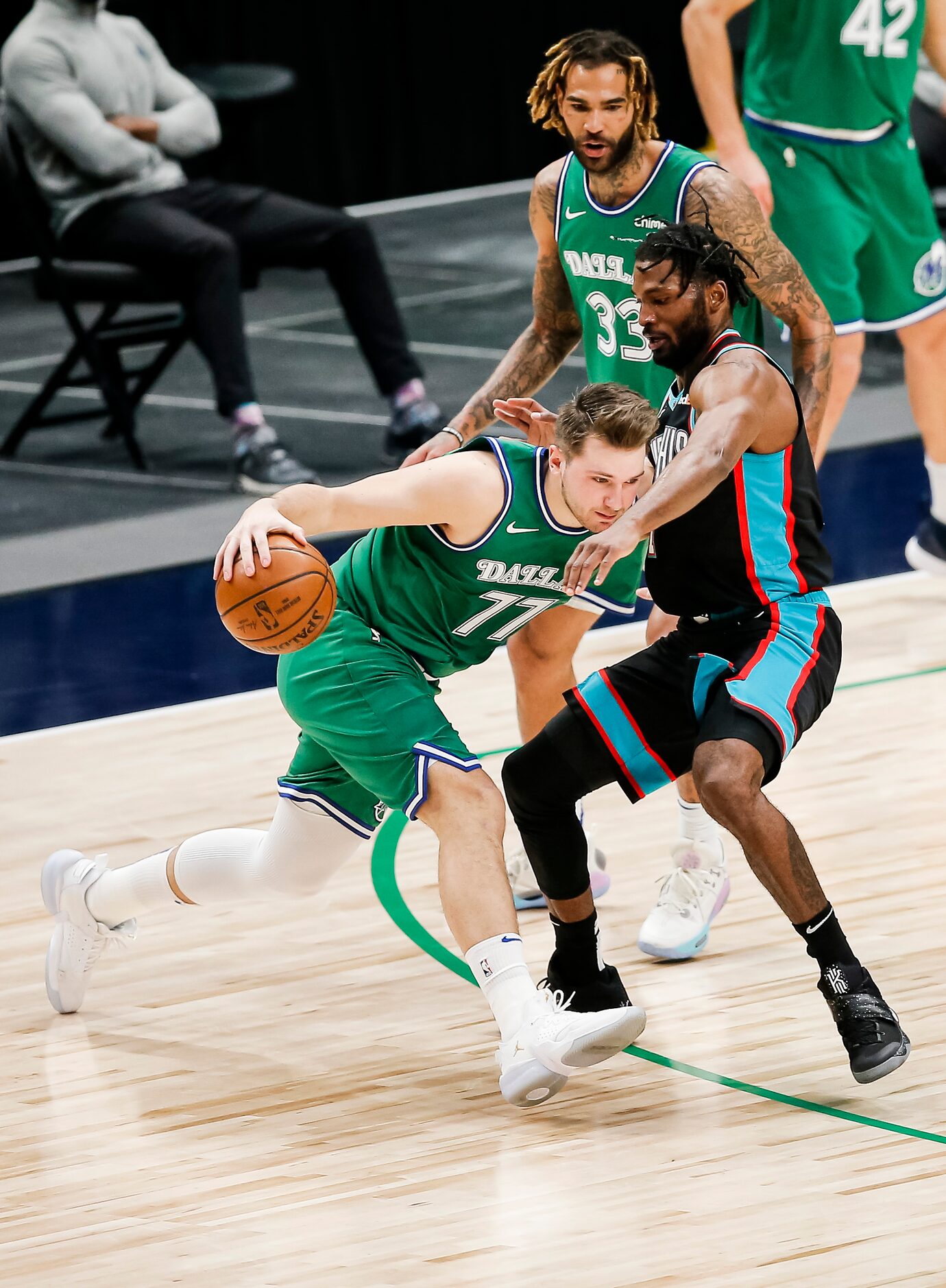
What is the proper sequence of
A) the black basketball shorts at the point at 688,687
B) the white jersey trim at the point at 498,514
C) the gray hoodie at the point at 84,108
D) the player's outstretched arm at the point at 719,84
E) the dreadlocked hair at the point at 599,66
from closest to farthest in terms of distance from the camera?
the black basketball shorts at the point at 688,687 < the white jersey trim at the point at 498,514 < the dreadlocked hair at the point at 599,66 < the player's outstretched arm at the point at 719,84 < the gray hoodie at the point at 84,108

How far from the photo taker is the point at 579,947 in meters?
3.78

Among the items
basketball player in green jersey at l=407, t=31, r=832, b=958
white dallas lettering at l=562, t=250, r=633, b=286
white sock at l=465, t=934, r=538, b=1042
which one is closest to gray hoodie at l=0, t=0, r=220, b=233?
basketball player in green jersey at l=407, t=31, r=832, b=958

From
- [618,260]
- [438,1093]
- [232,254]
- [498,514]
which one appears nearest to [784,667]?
[498,514]

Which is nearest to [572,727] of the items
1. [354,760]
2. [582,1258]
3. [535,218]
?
[354,760]

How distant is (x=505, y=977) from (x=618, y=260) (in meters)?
1.66

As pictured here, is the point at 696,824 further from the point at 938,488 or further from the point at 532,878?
the point at 938,488

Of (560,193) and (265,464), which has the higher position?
(560,193)

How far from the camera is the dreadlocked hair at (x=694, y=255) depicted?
3652 mm

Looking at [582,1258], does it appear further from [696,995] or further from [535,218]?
[535,218]

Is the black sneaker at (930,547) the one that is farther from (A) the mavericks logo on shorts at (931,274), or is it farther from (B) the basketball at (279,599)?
(B) the basketball at (279,599)

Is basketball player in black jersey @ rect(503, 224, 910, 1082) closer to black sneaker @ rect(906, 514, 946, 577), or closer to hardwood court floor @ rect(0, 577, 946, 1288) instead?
hardwood court floor @ rect(0, 577, 946, 1288)

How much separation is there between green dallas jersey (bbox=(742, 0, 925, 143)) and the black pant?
2463 millimetres

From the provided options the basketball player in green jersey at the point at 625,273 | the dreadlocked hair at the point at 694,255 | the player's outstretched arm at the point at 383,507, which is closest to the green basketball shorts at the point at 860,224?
the basketball player in green jersey at the point at 625,273

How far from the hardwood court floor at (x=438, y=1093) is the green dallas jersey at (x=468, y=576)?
0.75m
